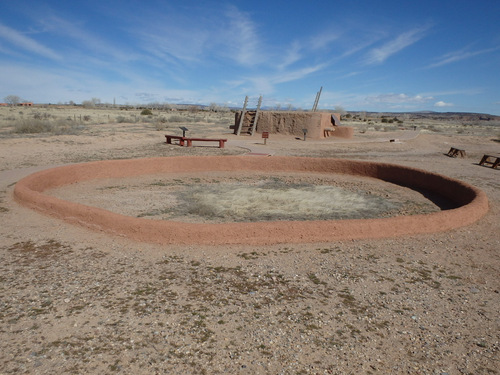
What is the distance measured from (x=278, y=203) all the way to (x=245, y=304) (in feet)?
15.1

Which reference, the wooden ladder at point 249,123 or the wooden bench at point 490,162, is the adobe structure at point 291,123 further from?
the wooden bench at point 490,162

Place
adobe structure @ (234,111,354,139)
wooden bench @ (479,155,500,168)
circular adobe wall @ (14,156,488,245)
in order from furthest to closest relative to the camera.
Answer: adobe structure @ (234,111,354,139) → wooden bench @ (479,155,500,168) → circular adobe wall @ (14,156,488,245)

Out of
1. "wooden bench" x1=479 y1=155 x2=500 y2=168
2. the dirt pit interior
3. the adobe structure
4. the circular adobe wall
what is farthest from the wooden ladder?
the circular adobe wall

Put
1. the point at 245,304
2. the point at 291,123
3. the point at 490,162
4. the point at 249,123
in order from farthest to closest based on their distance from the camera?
the point at 249,123
the point at 291,123
the point at 490,162
the point at 245,304

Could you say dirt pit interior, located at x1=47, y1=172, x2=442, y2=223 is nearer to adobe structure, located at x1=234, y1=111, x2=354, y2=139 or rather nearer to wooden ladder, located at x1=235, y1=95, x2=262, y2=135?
adobe structure, located at x1=234, y1=111, x2=354, y2=139

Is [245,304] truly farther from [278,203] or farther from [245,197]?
[245,197]

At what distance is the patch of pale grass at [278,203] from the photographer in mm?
6832

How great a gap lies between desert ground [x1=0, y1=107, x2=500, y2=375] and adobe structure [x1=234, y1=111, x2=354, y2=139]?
16493mm

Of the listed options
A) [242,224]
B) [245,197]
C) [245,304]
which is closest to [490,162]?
[245,197]

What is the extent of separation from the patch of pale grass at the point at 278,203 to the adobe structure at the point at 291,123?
503 inches

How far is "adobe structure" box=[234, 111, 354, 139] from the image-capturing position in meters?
21.7

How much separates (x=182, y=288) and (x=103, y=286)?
0.86 m

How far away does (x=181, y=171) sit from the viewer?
11.0 m

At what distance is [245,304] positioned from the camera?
11.0 ft
